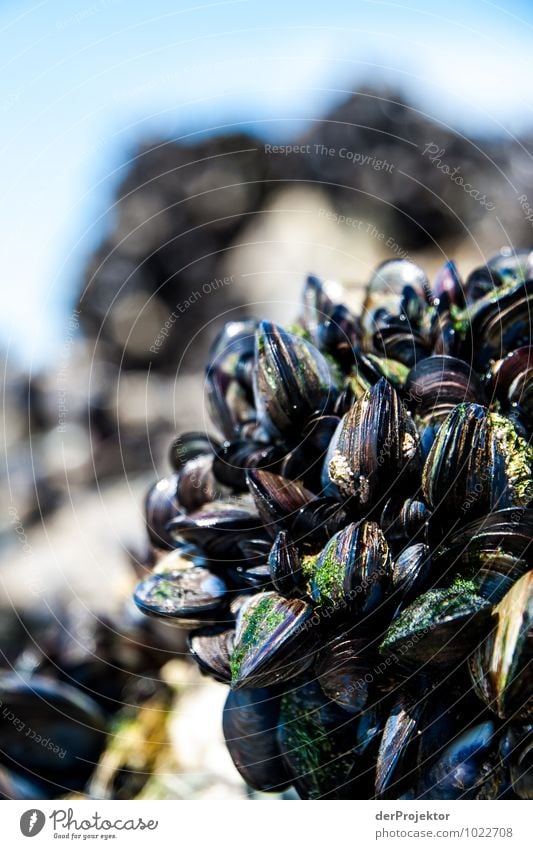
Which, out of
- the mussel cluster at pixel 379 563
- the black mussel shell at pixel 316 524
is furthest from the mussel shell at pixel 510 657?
the black mussel shell at pixel 316 524

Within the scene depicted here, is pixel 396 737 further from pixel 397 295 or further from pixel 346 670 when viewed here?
pixel 397 295

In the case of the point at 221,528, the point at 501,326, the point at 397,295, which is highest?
the point at 397,295

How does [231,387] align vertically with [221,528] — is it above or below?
above

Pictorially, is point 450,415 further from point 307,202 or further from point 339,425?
point 307,202
